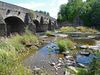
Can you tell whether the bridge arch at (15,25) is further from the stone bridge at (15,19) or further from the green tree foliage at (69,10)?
the green tree foliage at (69,10)

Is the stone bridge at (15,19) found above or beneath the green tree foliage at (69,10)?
beneath

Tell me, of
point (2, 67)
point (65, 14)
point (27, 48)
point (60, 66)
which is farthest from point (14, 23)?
point (65, 14)

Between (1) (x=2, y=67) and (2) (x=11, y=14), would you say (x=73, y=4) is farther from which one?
(1) (x=2, y=67)

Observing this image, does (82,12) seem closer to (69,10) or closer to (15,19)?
(69,10)

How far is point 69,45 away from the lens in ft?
82.4

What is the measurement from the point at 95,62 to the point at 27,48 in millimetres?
15479

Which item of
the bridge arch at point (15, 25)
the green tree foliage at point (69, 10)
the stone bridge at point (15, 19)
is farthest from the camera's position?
the green tree foliage at point (69, 10)

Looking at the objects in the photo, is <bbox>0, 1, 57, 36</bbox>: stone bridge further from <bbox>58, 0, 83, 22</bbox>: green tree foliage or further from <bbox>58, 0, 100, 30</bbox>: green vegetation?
<bbox>58, 0, 83, 22</bbox>: green tree foliage

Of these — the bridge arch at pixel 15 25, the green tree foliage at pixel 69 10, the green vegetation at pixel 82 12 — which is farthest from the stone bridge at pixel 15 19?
the green tree foliage at pixel 69 10

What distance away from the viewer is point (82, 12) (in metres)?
91.4

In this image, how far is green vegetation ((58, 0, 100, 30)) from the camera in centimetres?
8012

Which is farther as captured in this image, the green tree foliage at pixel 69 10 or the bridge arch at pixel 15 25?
the green tree foliage at pixel 69 10

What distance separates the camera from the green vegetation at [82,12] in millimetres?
80125

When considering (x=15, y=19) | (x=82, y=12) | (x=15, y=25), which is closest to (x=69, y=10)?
(x=82, y=12)
